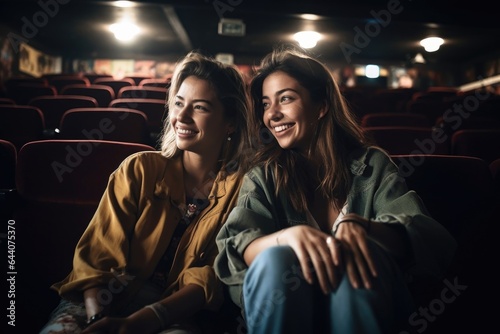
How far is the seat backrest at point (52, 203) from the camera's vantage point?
166 centimetres

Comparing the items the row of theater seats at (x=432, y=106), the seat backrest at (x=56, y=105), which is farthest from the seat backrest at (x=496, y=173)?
the seat backrest at (x=56, y=105)

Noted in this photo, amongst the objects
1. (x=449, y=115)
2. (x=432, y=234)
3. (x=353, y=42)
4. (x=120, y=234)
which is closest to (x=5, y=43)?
(x=353, y=42)

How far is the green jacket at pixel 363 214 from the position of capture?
3.93 ft

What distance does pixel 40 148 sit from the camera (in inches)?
67.6

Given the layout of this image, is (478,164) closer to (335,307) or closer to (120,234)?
(335,307)

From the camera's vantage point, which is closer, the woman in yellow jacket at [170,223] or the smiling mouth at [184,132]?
the woman in yellow jacket at [170,223]

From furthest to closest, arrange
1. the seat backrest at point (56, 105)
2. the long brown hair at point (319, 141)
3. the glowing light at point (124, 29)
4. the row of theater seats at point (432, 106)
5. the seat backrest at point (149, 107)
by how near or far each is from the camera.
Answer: the glowing light at point (124, 29), the row of theater seats at point (432, 106), the seat backrest at point (56, 105), the seat backrest at point (149, 107), the long brown hair at point (319, 141)

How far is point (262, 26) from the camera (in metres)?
9.30

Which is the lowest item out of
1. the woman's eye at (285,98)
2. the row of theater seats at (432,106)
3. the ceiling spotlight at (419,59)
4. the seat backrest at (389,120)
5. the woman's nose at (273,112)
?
the woman's nose at (273,112)

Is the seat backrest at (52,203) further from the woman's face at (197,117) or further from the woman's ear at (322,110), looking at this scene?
the woman's ear at (322,110)

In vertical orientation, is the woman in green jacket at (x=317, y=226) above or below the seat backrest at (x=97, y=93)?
below

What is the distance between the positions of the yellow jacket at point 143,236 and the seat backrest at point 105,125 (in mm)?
1154

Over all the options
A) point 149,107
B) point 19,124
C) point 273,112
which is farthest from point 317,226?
point 149,107

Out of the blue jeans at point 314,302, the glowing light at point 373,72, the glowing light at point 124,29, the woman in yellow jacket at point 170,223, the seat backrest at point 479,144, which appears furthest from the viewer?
the glowing light at point 373,72
